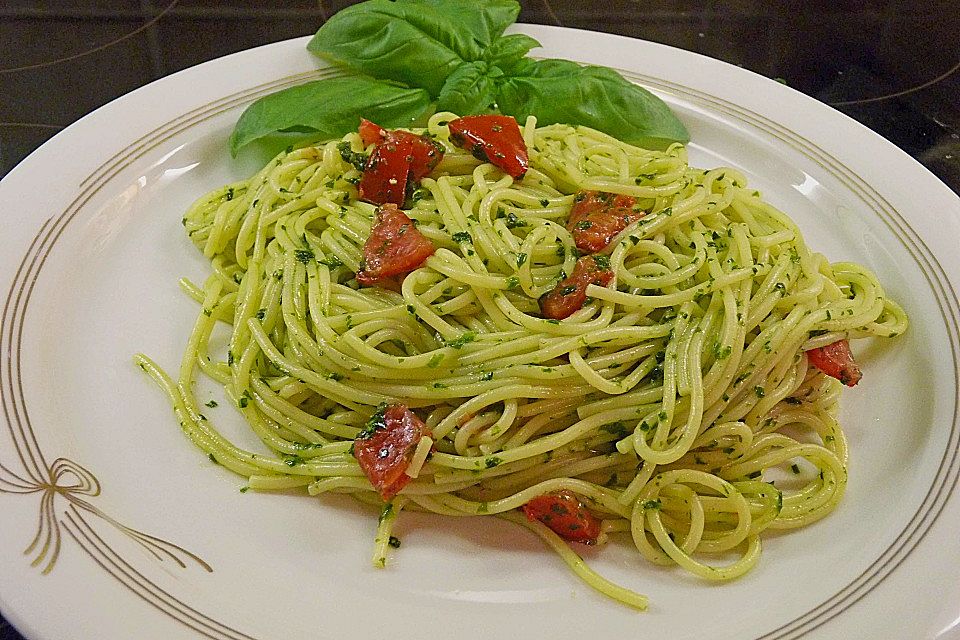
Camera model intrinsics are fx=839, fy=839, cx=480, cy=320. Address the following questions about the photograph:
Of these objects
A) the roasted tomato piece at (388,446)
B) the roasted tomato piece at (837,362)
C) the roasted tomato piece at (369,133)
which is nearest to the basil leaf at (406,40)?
the roasted tomato piece at (369,133)

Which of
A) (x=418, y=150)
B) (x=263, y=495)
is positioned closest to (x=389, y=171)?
(x=418, y=150)

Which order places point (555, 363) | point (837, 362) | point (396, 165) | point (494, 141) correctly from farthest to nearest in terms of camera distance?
point (494, 141)
point (396, 165)
point (837, 362)
point (555, 363)

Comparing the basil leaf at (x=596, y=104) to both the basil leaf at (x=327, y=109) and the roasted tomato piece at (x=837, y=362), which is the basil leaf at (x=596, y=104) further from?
the roasted tomato piece at (x=837, y=362)

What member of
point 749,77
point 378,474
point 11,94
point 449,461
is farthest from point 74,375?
point 749,77

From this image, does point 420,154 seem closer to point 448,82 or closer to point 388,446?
point 448,82

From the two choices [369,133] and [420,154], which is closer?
[420,154]

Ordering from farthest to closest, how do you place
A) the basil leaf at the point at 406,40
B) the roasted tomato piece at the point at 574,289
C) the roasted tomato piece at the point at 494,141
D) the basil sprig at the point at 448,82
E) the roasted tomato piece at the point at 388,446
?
1. the basil leaf at the point at 406,40
2. the basil sprig at the point at 448,82
3. the roasted tomato piece at the point at 494,141
4. the roasted tomato piece at the point at 574,289
5. the roasted tomato piece at the point at 388,446

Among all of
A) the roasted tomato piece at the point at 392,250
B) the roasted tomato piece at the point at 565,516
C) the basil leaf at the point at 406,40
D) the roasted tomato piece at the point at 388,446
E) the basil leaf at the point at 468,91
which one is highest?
the basil leaf at the point at 406,40
